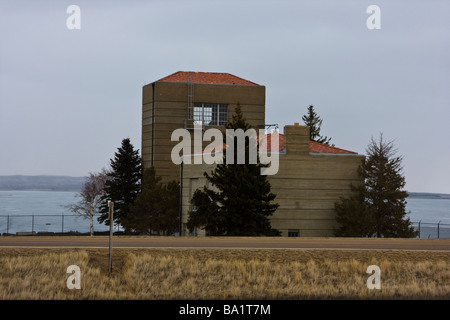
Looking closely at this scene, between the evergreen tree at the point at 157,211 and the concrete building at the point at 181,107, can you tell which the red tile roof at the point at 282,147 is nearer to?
the evergreen tree at the point at 157,211

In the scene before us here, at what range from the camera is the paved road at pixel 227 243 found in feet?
96.6

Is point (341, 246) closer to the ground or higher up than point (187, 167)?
closer to the ground

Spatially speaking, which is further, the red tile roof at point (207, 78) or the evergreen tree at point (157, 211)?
the red tile roof at point (207, 78)

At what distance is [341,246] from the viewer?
100 ft

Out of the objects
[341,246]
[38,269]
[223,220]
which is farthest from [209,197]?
[38,269]

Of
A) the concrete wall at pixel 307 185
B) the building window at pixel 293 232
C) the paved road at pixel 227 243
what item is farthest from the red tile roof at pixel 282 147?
the paved road at pixel 227 243

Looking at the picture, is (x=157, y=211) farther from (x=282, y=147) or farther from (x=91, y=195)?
(x=91, y=195)

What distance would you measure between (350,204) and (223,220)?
12.6m

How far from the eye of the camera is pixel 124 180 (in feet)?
277

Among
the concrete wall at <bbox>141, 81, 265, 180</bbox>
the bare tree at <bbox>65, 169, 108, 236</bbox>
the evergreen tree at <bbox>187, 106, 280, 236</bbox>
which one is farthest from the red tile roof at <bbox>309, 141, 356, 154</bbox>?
the bare tree at <bbox>65, 169, 108, 236</bbox>

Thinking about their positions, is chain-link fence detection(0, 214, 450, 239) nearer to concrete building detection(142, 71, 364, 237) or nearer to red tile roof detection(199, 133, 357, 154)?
concrete building detection(142, 71, 364, 237)

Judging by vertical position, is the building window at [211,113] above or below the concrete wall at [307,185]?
above
